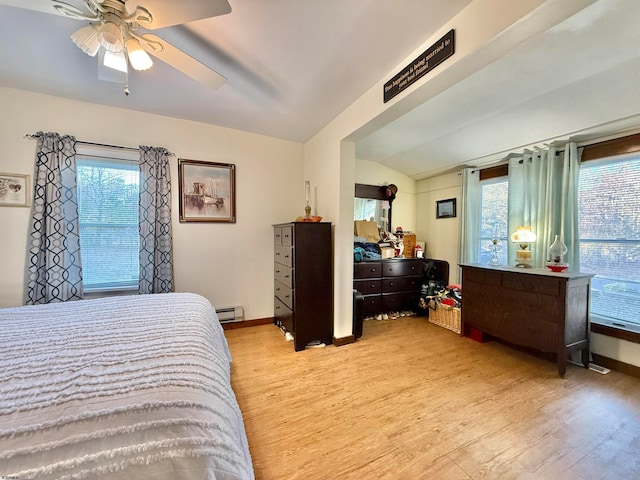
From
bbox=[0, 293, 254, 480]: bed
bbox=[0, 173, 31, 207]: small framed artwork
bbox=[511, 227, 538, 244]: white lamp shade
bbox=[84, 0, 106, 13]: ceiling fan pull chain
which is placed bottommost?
bbox=[0, 293, 254, 480]: bed

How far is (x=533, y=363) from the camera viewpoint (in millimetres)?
2459

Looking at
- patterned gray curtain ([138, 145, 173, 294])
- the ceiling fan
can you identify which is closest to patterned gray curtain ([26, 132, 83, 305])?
patterned gray curtain ([138, 145, 173, 294])

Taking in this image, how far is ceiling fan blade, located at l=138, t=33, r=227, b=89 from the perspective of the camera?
1.44 metres

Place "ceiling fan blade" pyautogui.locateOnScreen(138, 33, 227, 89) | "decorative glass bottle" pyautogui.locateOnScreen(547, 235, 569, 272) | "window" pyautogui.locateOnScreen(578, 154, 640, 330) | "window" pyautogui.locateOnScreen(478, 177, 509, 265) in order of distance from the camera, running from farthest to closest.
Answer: "window" pyautogui.locateOnScreen(478, 177, 509, 265), "decorative glass bottle" pyautogui.locateOnScreen(547, 235, 569, 272), "window" pyautogui.locateOnScreen(578, 154, 640, 330), "ceiling fan blade" pyautogui.locateOnScreen(138, 33, 227, 89)

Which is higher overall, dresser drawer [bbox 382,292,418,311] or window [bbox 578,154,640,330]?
window [bbox 578,154,640,330]

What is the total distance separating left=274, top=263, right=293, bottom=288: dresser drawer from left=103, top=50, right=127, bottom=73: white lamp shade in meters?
2.06

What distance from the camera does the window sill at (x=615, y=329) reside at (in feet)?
7.38

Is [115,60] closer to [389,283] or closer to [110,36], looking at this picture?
[110,36]

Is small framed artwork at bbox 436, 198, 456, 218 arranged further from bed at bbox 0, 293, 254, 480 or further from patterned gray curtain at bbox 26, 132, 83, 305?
patterned gray curtain at bbox 26, 132, 83, 305

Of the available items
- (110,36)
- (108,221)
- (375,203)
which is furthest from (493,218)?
(108,221)

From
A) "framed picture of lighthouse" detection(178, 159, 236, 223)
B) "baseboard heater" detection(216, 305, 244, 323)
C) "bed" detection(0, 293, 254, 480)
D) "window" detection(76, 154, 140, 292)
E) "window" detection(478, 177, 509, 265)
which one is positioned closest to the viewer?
"bed" detection(0, 293, 254, 480)

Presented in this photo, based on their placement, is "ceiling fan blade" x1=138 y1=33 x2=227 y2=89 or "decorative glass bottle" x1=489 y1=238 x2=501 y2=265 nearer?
"ceiling fan blade" x1=138 y1=33 x2=227 y2=89

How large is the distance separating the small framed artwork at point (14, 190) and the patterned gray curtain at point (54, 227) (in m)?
0.10

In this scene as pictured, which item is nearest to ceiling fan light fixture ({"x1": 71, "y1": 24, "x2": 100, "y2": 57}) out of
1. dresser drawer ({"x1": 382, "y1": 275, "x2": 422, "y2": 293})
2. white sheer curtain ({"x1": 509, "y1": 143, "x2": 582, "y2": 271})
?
dresser drawer ({"x1": 382, "y1": 275, "x2": 422, "y2": 293})
